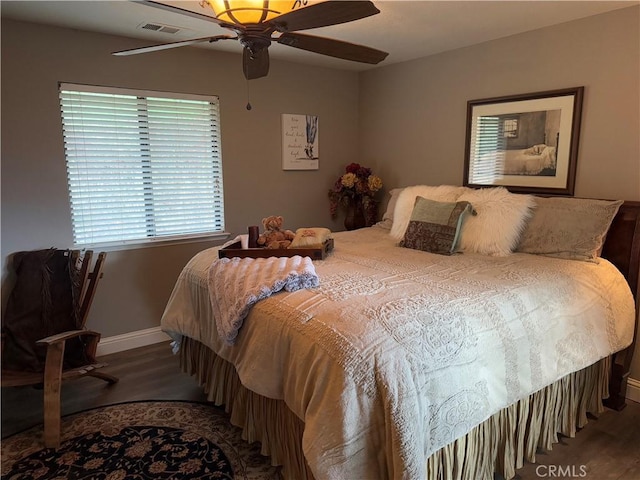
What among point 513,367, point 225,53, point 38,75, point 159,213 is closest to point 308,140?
point 225,53

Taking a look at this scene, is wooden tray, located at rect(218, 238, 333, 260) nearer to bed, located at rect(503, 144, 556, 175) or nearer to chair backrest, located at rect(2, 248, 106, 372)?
chair backrest, located at rect(2, 248, 106, 372)

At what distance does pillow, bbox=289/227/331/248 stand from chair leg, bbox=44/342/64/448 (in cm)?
138

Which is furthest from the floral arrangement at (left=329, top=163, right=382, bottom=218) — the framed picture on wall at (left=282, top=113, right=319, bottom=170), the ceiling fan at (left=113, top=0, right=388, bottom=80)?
the ceiling fan at (left=113, top=0, right=388, bottom=80)

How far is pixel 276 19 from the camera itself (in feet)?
5.70

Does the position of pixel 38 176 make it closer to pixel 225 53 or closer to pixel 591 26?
pixel 225 53

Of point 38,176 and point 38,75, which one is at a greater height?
point 38,75

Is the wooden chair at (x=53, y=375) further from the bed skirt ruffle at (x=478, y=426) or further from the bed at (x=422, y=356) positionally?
the bed skirt ruffle at (x=478, y=426)

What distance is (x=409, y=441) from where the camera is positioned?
140 cm

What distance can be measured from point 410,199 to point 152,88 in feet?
7.11

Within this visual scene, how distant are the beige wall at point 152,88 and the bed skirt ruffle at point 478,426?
1055mm

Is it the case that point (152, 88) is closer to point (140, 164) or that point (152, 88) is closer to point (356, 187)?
point (140, 164)

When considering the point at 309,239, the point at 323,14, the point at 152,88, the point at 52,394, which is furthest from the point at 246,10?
the point at 52,394

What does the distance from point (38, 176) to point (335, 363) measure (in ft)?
8.58

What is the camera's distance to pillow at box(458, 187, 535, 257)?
269 centimetres
